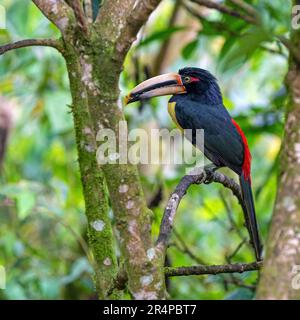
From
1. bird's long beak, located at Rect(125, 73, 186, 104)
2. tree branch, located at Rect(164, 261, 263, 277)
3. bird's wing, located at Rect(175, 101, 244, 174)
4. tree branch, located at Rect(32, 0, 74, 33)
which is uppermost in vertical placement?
tree branch, located at Rect(32, 0, 74, 33)

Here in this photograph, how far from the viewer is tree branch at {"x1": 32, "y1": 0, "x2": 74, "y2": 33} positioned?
199cm

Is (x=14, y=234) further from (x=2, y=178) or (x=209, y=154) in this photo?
(x=209, y=154)

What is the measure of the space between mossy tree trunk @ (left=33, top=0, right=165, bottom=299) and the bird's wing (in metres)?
1.27

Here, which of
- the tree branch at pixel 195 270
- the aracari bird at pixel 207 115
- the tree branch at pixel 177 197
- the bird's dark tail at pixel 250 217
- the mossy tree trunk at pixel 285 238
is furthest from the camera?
the aracari bird at pixel 207 115

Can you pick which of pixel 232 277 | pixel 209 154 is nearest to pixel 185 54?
pixel 209 154

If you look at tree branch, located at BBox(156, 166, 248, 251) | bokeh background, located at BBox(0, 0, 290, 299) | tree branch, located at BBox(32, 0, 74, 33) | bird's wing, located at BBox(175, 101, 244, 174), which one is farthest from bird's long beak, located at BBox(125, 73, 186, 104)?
tree branch, located at BBox(32, 0, 74, 33)

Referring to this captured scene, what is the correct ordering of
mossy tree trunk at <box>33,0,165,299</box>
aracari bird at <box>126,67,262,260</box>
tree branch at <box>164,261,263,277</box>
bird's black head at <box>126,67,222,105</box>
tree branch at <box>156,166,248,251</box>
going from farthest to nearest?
bird's black head at <box>126,67,222,105</box>, aracari bird at <box>126,67,262,260</box>, tree branch at <box>164,261,263,277</box>, tree branch at <box>156,166,248,251</box>, mossy tree trunk at <box>33,0,165,299</box>

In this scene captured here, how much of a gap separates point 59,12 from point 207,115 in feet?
5.12

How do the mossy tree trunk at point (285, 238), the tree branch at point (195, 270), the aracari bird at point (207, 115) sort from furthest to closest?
the aracari bird at point (207, 115) < the tree branch at point (195, 270) < the mossy tree trunk at point (285, 238)

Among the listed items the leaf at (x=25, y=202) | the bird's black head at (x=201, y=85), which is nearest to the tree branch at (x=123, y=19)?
the bird's black head at (x=201, y=85)

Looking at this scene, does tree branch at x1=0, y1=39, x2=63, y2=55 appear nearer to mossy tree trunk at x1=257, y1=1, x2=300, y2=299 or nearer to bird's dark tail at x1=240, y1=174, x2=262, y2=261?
mossy tree trunk at x1=257, y1=1, x2=300, y2=299

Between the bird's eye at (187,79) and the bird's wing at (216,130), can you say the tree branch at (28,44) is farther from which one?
the bird's eye at (187,79)

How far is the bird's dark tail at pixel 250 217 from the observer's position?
252 cm

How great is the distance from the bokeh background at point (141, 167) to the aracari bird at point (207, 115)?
0.17 meters
